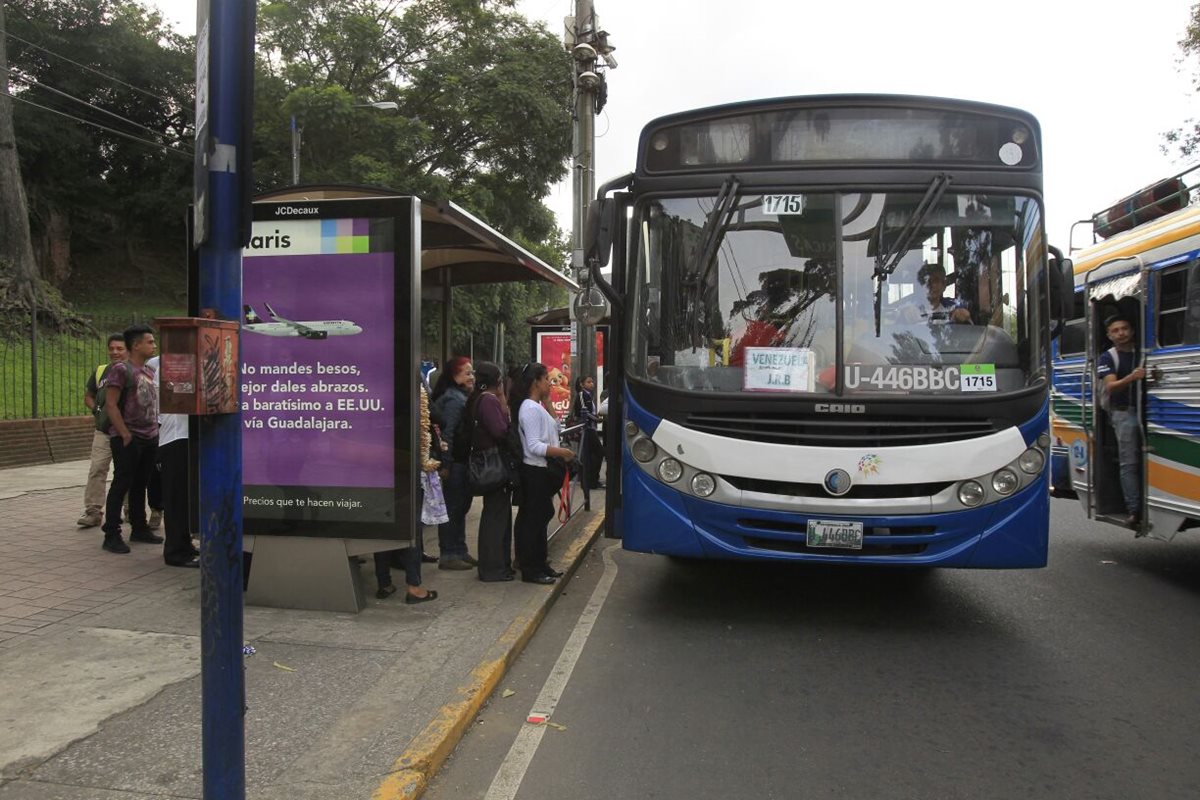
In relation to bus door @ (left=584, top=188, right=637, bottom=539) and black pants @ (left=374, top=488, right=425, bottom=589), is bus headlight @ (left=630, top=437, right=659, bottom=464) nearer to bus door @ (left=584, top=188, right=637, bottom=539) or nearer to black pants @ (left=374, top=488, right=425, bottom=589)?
bus door @ (left=584, top=188, right=637, bottom=539)

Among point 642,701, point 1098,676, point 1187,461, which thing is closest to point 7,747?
point 642,701

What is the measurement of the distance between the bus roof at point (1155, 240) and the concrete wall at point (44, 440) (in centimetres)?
1309

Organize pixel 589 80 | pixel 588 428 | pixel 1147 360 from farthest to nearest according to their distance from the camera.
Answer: pixel 589 80, pixel 588 428, pixel 1147 360

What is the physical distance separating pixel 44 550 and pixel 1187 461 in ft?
28.5

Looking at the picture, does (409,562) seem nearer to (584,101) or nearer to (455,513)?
(455,513)

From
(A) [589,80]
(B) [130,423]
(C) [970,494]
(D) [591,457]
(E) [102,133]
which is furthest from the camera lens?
(E) [102,133]

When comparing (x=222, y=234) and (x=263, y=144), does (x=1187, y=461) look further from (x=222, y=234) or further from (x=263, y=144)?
(x=263, y=144)

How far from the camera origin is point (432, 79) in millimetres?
23219

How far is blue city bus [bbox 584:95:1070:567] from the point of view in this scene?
16.8 ft

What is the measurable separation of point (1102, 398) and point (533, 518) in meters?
4.74

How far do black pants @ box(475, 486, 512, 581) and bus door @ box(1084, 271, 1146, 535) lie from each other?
4921 mm

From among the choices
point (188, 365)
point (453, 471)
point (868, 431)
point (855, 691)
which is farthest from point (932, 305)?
point (188, 365)

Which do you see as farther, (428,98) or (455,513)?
(428,98)

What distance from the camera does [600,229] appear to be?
5652mm
